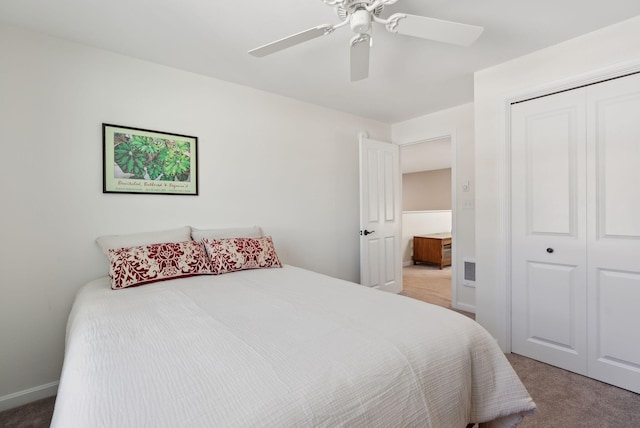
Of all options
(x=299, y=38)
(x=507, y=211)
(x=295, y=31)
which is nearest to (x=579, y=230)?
(x=507, y=211)

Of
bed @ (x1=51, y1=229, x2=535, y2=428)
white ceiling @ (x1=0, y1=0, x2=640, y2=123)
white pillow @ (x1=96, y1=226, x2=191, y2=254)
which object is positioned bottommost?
bed @ (x1=51, y1=229, x2=535, y2=428)

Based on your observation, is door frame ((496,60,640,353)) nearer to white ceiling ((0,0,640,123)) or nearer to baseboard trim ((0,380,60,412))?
white ceiling ((0,0,640,123))

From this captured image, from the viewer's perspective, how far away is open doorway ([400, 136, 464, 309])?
4375 millimetres

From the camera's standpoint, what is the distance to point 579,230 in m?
2.10

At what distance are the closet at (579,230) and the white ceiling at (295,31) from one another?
52 centimetres

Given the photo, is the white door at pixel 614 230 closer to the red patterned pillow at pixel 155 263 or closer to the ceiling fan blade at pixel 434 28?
the ceiling fan blade at pixel 434 28

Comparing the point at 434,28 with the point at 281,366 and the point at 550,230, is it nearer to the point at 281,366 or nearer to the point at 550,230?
the point at 281,366

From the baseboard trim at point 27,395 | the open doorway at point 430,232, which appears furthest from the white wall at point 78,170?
the open doorway at point 430,232

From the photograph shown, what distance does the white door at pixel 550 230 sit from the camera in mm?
2111

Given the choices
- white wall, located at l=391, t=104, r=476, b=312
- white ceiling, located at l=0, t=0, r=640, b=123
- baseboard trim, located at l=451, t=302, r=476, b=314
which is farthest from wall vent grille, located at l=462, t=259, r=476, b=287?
white ceiling, located at l=0, t=0, r=640, b=123

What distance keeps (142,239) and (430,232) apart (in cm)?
586

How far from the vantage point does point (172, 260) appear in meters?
2.06

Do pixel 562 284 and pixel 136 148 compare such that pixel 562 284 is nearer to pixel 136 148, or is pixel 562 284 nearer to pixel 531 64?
pixel 531 64

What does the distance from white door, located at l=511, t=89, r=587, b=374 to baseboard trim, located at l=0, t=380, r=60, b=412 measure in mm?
3421
